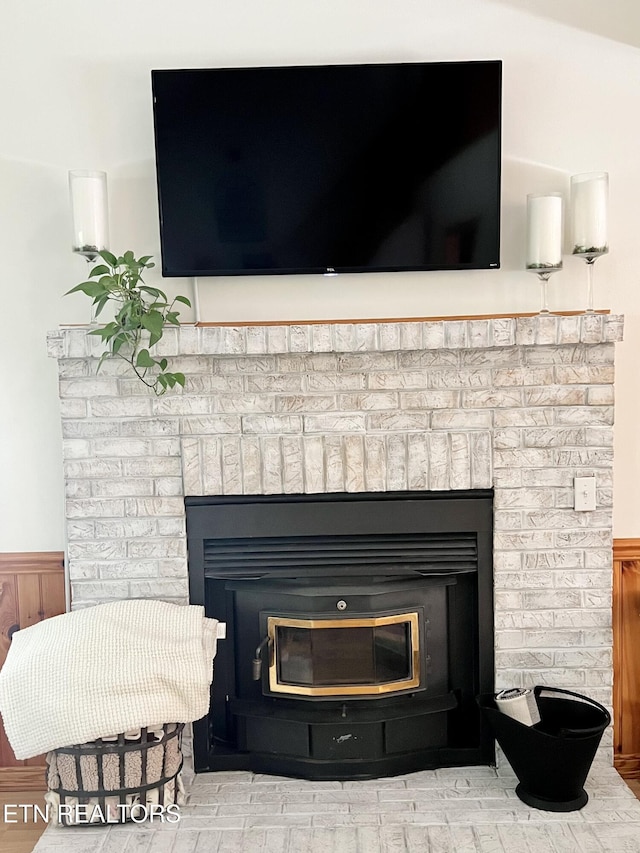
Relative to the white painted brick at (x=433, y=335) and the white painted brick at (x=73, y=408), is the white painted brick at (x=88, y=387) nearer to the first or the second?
the white painted brick at (x=73, y=408)

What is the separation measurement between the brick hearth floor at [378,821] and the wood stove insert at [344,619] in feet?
0.29

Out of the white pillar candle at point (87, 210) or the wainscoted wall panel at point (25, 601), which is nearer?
the white pillar candle at point (87, 210)

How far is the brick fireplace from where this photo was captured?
89.0 inches

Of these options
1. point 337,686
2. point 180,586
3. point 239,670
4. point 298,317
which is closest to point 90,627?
point 180,586

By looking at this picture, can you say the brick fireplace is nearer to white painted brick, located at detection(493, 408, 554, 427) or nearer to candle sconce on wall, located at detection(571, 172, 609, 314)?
white painted brick, located at detection(493, 408, 554, 427)

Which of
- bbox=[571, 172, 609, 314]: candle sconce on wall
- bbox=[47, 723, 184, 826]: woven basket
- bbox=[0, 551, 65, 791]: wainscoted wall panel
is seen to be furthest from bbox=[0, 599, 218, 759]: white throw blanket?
bbox=[571, 172, 609, 314]: candle sconce on wall

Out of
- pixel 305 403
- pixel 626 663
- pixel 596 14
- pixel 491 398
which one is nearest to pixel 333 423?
pixel 305 403

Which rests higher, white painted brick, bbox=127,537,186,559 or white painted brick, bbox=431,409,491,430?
white painted brick, bbox=431,409,491,430

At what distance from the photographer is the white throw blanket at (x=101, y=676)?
6.54 feet

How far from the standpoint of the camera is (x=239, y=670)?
7.84 ft

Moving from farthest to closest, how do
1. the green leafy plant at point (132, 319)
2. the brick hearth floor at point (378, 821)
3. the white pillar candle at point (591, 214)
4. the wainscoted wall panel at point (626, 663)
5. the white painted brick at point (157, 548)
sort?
the wainscoted wall panel at point (626, 663)
the white painted brick at point (157, 548)
the white pillar candle at point (591, 214)
the green leafy plant at point (132, 319)
the brick hearth floor at point (378, 821)

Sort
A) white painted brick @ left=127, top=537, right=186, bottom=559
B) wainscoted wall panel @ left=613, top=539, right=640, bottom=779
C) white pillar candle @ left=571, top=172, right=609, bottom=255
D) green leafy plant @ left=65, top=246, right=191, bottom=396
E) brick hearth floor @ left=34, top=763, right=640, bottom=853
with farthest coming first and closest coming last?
wainscoted wall panel @ left=613, top=539, right=640, bottom=779 → white painted brick @ left=127, top=537, right=186, bottom=559 → white pillar candle @ left=571, top=172, right=609, bottom=255 → green leafy plant @ left=65, top=246, right=191, bottom=396 → brick hearth floor @ left=34, top=763, right=640, bottom=853

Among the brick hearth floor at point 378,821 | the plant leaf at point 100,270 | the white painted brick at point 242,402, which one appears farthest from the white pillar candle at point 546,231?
the brick hearth floor at point 378,821

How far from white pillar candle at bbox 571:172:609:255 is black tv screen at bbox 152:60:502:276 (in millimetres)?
223
